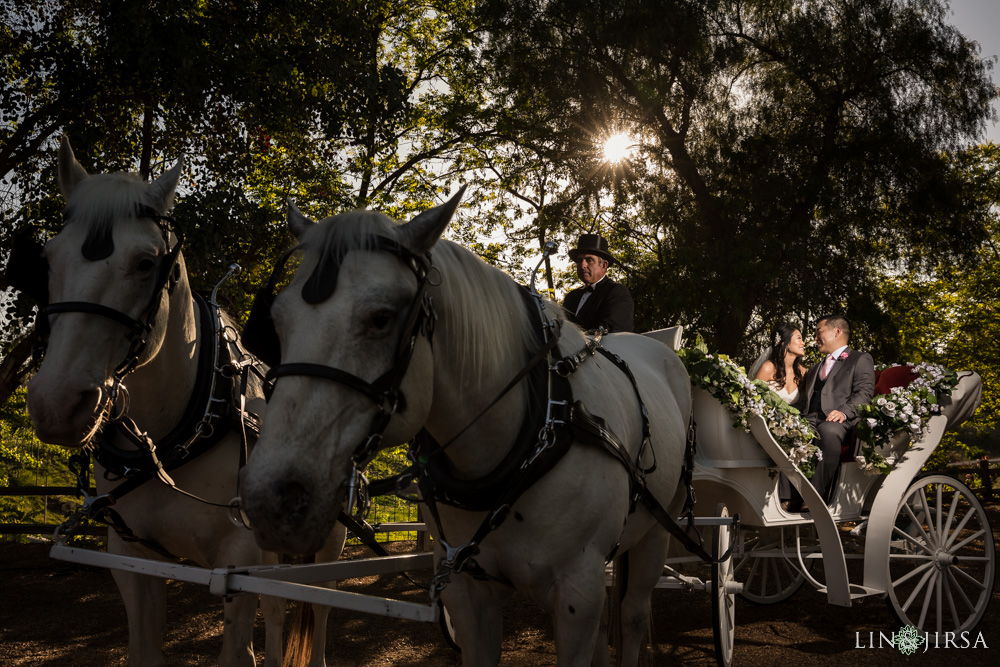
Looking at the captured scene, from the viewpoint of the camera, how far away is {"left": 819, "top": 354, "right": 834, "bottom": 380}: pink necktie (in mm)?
5863

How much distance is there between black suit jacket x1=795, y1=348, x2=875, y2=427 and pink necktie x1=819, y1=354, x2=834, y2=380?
43 mm

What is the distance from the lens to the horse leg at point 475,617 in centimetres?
249

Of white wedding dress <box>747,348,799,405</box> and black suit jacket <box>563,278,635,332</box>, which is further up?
black suit jacket <box>563,278,635,332</box>

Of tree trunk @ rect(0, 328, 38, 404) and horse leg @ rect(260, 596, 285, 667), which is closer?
horse leg @ rect(260, 596, 285, 667)

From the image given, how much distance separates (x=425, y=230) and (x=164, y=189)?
1478 mm

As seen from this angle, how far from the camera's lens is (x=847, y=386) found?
561cm

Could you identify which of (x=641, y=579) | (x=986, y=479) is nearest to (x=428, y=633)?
(x=641, y=579)

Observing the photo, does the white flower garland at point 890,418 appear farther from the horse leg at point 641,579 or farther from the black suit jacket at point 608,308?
the horse leg at point 641,579

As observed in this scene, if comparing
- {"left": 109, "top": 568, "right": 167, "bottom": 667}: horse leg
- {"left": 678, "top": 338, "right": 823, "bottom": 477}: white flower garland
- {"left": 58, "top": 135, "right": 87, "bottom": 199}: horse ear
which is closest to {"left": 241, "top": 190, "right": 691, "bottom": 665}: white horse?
{"left": 109, "top": 568, "right": 167, "bottom": 667}: horse leg

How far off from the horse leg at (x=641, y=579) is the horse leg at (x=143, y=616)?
211cm

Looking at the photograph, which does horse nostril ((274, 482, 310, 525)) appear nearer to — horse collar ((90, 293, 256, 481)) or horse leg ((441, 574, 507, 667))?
horse leg ((441, 574, 507, 667))

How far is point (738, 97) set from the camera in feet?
43.2

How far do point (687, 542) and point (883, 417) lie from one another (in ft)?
8.43

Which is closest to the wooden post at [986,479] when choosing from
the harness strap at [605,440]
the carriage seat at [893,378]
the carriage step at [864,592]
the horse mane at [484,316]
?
the carriage seat at [893,378]
